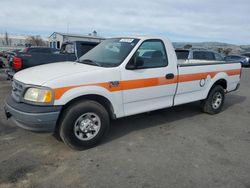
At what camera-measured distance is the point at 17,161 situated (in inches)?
138

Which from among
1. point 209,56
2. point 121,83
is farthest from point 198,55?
point 121,83

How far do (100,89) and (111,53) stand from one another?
101cm

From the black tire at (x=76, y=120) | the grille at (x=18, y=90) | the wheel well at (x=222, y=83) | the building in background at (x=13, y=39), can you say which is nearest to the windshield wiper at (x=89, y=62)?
the black tire at (x=76, y=120)

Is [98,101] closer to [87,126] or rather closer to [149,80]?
[87,126]

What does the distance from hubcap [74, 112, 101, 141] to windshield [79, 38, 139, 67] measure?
939 mm

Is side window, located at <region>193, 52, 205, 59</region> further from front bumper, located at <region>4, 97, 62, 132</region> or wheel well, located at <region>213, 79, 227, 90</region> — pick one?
front bumper, located at <region>4, 97, 62, 132</region>

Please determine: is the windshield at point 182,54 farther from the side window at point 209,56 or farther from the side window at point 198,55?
the side window at point 209,56

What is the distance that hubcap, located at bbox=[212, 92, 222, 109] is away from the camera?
20.1 feet

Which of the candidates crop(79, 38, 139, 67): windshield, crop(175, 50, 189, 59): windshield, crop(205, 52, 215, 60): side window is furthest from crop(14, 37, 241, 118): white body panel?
crop(205, 52, 215, 60): side window

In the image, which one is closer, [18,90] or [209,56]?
[18,90]

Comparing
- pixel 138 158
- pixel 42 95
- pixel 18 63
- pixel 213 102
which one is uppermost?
pixel 18 63

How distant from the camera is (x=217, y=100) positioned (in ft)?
20.3

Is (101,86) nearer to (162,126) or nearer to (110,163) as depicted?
(110,163)

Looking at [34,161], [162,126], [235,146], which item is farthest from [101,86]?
[235,146]
